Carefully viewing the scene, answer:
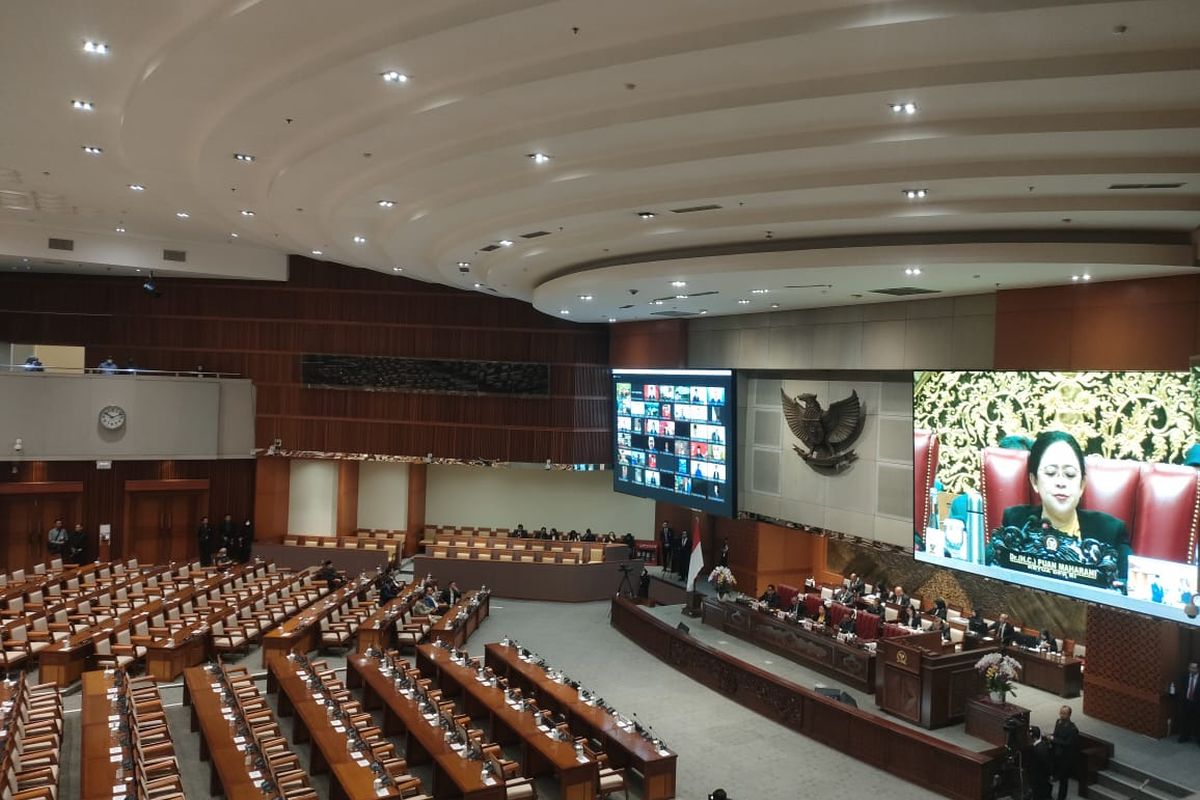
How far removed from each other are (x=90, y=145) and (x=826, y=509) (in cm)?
1190

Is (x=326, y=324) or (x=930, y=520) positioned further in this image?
(x=326, y=324)

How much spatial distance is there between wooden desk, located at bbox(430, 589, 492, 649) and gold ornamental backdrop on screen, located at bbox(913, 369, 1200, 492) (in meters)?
8.01

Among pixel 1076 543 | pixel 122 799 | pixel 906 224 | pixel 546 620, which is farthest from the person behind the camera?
pixel 546 620

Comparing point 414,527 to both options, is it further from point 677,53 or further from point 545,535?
point 677,53

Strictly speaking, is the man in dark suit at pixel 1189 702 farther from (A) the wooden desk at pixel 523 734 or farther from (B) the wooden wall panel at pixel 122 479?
(B) the wooden wall panel at pixel 122 479

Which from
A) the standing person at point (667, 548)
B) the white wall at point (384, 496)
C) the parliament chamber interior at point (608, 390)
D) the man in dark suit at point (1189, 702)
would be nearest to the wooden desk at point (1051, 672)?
the parliament chamber interior at point (608, 390)

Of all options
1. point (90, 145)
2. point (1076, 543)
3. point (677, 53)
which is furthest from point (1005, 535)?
point (90, 145)

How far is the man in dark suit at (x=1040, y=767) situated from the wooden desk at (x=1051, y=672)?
3038 millimetres

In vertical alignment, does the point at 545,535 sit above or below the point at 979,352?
below

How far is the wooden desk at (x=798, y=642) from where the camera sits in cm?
1240

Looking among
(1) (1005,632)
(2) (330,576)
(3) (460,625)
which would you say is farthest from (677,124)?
(2) (330,576)

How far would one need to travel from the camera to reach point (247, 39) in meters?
6.20

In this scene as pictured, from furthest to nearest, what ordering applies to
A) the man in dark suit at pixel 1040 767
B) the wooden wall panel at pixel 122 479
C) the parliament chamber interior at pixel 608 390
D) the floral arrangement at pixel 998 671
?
the wooden wall panel at pixel 122 479 → the floral arrangement at pixel 998 671 → the man in dark suit at pixel 1040 767 → the parliament chamber interior at pixel 608 390

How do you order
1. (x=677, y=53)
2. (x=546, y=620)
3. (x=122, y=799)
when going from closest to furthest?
(x=677, y=53) < (x=122, y=799) < (x=546, y=620)
